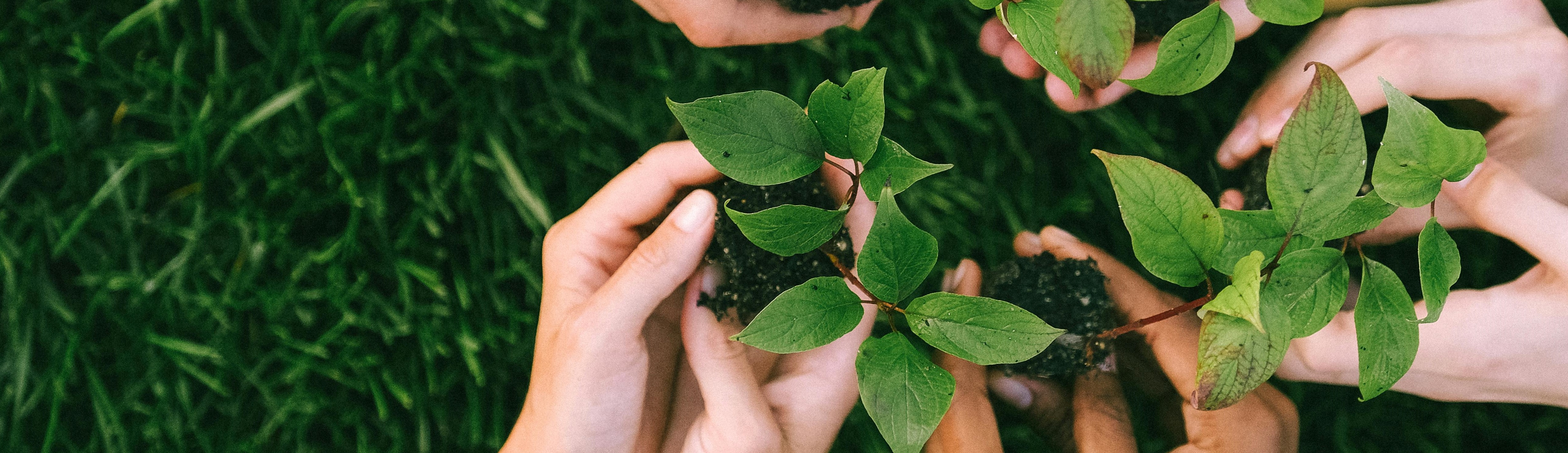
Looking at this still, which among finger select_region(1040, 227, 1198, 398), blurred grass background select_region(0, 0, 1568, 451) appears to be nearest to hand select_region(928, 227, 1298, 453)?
finger select_region(1040, 227, 1198, 398)

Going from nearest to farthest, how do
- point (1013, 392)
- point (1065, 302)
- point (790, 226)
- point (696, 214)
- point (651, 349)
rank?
point (790, 226), point (696, 214), point (1065, 302), point (651, 349), point (1013, 392)

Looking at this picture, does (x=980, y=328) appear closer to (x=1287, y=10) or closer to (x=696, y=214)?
(x=1287, y=10)

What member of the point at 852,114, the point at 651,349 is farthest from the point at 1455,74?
the point at 651,349

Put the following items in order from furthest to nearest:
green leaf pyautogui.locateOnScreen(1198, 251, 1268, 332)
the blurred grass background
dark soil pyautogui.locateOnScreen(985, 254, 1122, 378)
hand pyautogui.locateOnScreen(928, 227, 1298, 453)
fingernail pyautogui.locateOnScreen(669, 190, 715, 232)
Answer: the blurred grass background, hand pyautogui.locateOnScreen(928, 227, 1298, 453), dark soil pyautogui.locateOnScreen(985, 254, 1122, 378), fingernail pyautogui.locateOnScreen(669, 190, 715, 232), green leaf pyautogui.locateOnScreen(1198, 251, 1268, 332)

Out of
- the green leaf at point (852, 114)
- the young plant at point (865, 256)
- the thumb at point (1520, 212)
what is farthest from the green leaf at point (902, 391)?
the thumb at point (1520, 212)

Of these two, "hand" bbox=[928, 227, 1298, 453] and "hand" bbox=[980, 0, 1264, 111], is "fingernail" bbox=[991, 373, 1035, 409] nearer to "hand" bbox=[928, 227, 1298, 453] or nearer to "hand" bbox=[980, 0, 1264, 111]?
"hand" bbox=[928, 227, 1298, 453]

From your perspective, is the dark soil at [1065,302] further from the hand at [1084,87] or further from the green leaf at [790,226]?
the green leaf at [790,226]

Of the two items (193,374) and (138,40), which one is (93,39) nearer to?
(138,40)
